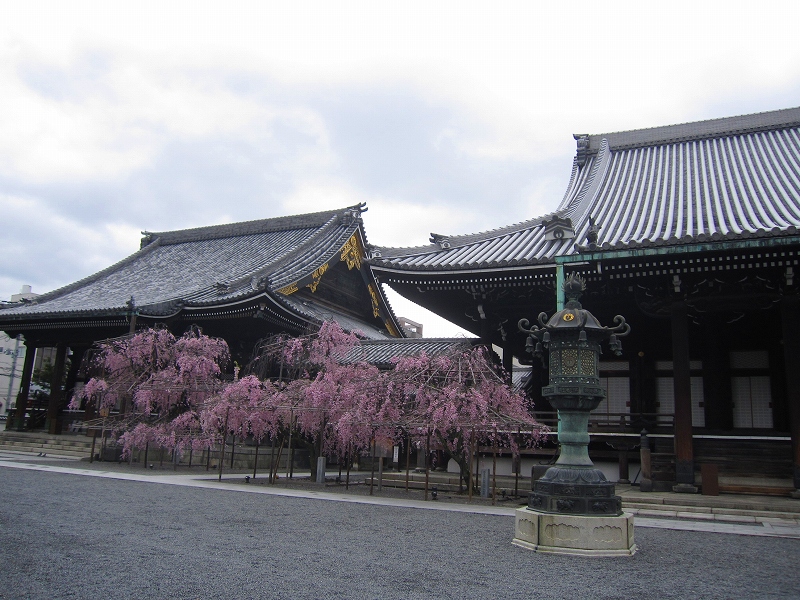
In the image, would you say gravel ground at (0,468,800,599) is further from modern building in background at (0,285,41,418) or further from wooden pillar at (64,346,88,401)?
modern building in background at (0,285,41,418)

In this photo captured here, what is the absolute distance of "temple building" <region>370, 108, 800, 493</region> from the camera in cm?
1138

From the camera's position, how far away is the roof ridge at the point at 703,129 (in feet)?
62.3

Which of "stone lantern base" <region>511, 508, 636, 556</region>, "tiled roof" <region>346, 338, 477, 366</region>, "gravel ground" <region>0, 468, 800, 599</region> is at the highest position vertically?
"tiled roof" <region>346, 338, 477, 366</region>

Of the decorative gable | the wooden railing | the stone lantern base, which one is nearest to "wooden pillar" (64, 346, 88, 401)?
the wooden railing

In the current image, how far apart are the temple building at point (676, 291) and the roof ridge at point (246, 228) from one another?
13.9 meters

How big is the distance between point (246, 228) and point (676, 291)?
23881mm

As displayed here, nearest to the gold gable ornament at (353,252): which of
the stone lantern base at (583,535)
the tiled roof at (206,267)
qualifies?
the tiled roof at (206,267)

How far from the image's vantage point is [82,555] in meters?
5.71

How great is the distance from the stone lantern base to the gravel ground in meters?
0.22

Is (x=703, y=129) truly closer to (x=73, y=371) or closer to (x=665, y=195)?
(x=665, y=195)

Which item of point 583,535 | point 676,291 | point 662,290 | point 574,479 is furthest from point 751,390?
point 583,535

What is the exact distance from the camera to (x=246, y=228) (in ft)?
103

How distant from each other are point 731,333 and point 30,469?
668 inches

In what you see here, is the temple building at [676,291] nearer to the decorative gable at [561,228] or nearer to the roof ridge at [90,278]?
the decorative gable at [561,228]
